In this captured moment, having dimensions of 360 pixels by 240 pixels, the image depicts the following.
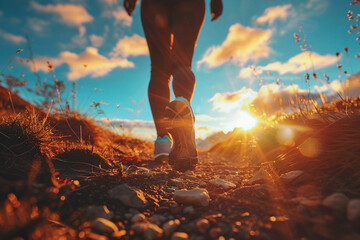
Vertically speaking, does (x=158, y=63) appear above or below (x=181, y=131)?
above

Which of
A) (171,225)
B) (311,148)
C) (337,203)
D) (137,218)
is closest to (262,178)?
(311,148)

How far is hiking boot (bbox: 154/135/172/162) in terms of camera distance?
2.42m

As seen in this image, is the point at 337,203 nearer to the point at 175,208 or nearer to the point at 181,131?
the point at 175,208

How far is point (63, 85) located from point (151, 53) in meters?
2.34

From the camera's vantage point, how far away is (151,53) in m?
2.51

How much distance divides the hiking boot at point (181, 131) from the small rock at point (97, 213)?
1069mm

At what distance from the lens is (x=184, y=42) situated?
2.06 m

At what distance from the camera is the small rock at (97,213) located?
0.84 metres

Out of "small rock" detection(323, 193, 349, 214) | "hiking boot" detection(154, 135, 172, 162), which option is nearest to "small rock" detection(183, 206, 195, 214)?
"small rock" detection(323, 193, 349, 214)

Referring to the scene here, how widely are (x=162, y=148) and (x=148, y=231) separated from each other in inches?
64.5

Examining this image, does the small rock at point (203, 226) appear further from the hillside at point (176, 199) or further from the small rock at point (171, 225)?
the small rock at point (171, 225)

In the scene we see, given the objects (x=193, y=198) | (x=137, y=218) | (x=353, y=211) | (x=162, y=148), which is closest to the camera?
(x=353, y=211)

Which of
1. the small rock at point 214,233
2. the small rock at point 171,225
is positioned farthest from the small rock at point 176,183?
the small rock at point 214,233

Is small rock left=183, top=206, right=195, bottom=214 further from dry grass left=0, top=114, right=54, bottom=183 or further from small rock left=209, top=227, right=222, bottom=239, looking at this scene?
dry grass left=0, top=114, right=54, bottom=183
